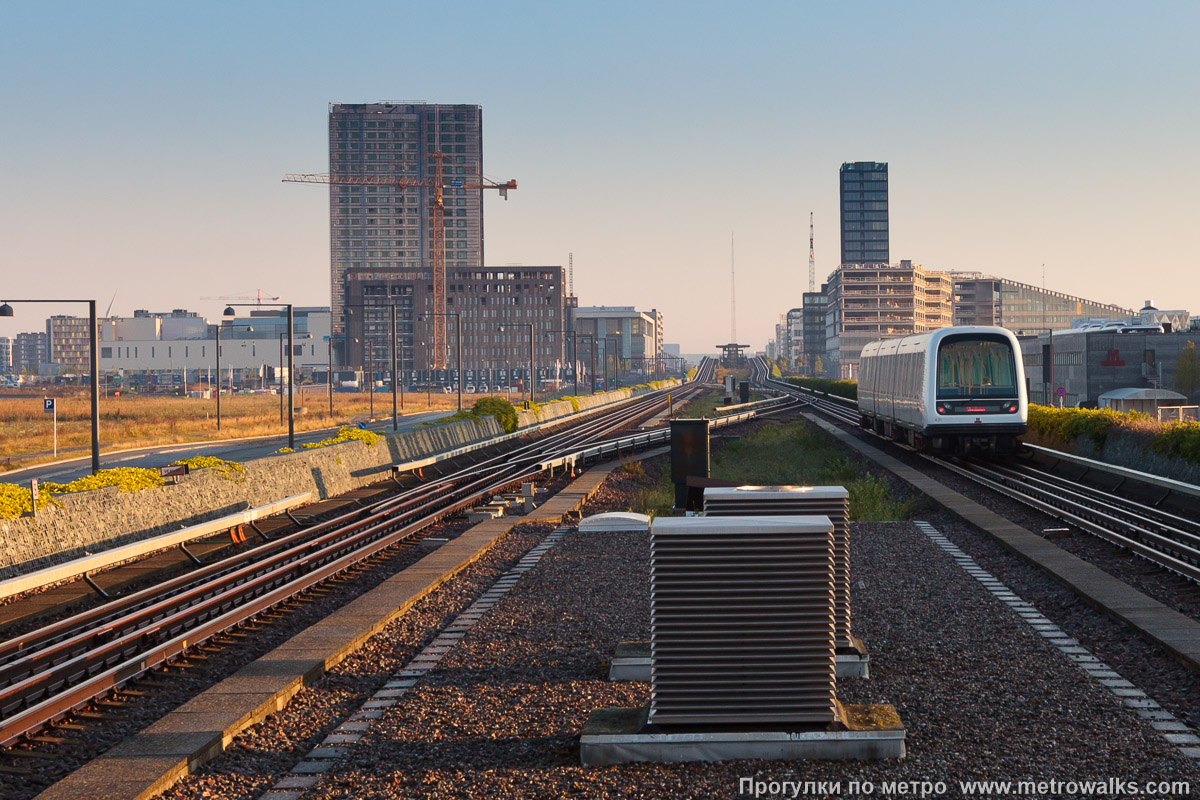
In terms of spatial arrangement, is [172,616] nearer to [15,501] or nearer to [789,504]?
[15,501]

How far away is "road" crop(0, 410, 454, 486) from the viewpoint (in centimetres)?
3831

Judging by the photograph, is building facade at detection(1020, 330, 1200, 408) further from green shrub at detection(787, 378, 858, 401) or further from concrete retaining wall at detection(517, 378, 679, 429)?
concrete retaining wall at detection(517, 378, 679, 429)

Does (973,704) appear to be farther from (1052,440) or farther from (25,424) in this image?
(25,424)

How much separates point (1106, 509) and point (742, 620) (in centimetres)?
1676

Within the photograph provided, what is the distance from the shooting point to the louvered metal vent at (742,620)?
7.54 meters

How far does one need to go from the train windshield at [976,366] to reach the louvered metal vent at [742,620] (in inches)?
982

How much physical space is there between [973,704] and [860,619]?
11.4 feet

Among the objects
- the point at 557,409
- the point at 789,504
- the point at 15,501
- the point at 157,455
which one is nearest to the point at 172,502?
the point at 15,501

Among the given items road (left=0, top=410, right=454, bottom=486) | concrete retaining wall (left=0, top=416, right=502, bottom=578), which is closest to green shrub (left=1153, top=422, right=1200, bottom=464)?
concrete retaining wall (left=0, top=416, right=502, bottom=578)

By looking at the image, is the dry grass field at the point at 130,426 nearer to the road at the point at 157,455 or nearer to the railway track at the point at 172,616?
the road at the point at 157,455

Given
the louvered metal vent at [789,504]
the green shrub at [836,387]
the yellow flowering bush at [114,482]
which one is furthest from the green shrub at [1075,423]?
the green shrub at [836,387]

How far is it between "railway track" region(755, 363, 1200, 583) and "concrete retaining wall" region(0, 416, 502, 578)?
15.8 meters

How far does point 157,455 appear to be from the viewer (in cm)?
4644

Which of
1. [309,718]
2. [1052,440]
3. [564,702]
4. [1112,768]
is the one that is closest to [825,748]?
[1112,768]
